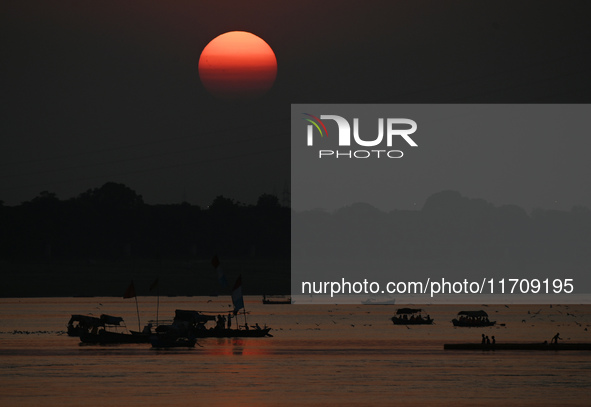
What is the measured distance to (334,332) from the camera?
5758 inches

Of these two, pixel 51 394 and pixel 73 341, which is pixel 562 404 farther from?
pixel 73 341

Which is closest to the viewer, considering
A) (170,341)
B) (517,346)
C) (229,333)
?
(517,346)

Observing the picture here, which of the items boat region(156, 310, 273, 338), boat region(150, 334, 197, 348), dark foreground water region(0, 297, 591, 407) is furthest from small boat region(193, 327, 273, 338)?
boat region(150, 334, 197, 348)

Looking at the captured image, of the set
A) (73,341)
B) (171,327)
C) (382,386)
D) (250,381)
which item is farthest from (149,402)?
(73,341)

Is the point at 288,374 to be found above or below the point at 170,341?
below

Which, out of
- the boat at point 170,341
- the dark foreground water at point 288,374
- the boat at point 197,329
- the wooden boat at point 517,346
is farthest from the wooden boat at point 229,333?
the wooden boat at point 517,346

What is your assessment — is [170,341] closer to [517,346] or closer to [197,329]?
[197,329]

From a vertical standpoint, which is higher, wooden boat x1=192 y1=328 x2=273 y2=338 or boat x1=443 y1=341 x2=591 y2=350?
wooden boat x1=192 y1=328 x2=273 y2=338

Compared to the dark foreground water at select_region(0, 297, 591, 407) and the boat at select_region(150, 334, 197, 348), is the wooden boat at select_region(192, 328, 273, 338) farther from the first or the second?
the boat at select_region(150, 334, 197, 348)

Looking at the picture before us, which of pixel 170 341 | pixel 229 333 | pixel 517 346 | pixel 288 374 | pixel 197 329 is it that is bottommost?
pixel 288 374

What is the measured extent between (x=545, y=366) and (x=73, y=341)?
204 ft

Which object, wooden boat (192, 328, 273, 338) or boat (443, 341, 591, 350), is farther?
wooden boat (192, 328, 273, 338)

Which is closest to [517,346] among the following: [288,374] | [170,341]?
[288,374]

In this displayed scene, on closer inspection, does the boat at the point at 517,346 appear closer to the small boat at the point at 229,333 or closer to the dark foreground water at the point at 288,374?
the dark foreground water at the point at 288,374
